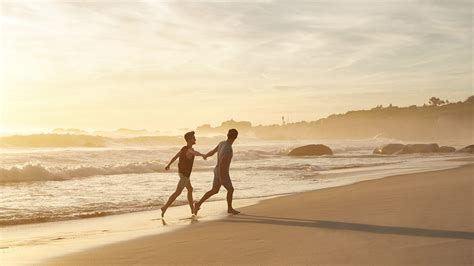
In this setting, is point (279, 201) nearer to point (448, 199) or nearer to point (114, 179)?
point (448, 199)

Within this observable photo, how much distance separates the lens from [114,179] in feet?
64.2

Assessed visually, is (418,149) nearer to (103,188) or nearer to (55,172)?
(55,172)

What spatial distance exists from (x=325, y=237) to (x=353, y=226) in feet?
3.63

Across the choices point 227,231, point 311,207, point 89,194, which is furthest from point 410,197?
point 89,194

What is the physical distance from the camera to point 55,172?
20.0 metres

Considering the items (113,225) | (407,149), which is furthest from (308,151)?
(113,225)

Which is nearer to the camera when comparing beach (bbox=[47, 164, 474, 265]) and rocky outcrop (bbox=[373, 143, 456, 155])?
beach (bbox=[47, 164, 474, 265])

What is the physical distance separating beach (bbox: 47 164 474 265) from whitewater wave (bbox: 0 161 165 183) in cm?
1021

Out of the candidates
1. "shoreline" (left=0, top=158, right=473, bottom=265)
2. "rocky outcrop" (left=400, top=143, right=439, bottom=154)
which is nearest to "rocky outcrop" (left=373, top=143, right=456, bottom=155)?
"rocky outcrop" (left=400, top=143, right=439, bottom=154)

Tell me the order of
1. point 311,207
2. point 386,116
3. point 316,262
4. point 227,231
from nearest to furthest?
point 316,262 → point 227,231 → point 311,207 → point 386,116

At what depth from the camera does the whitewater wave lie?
19.0 m

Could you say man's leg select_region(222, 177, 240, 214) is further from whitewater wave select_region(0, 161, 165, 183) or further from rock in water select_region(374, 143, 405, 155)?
rock in water select_region(374, 143, 405, 155)

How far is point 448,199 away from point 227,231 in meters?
4.83

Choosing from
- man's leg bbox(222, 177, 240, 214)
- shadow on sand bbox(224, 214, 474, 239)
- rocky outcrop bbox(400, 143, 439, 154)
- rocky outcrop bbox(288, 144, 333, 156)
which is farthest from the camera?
rocky outcrop bbox(400, 143, 439, 154)
